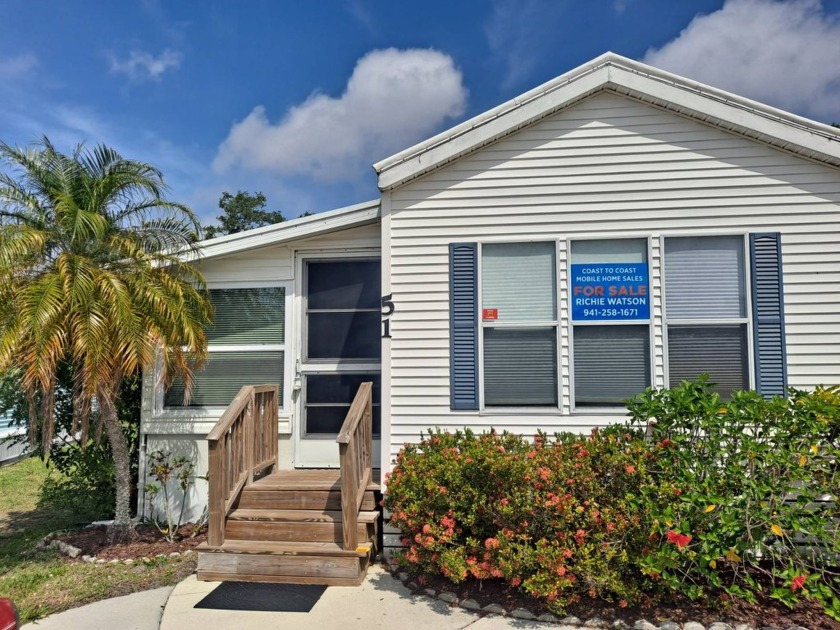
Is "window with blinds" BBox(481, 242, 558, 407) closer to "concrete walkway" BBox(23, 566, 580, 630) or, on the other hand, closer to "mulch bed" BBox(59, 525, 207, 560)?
"concrete walkway" BBox(23, 566, 580, 630)

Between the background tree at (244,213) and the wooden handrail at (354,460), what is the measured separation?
2958cm

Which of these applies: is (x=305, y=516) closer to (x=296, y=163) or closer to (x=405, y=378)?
(x=405, y=378)

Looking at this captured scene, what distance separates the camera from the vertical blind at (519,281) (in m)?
4.89

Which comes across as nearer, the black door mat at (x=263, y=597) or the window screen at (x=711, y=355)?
the black door mat at (x=263, y=597)

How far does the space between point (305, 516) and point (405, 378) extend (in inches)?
58.1

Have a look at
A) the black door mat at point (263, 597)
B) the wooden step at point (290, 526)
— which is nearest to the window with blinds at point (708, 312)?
the wooden step at point (290, 526)

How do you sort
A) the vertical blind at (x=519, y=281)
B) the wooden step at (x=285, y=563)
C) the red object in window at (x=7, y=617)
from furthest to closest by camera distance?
the vertical blind at (x=519, y=281) < the wooden step at (x=285, y=563) < the red object in window at (x=7, y=617)

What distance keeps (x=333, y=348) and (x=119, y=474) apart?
2478 mm

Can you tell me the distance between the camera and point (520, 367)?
4871 millimetres

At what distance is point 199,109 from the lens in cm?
1506

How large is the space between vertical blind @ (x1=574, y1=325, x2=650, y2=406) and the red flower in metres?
1.57

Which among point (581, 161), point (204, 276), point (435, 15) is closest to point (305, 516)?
point (204, 276)

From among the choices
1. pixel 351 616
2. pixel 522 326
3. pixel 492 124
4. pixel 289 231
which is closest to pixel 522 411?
pixel 522 326

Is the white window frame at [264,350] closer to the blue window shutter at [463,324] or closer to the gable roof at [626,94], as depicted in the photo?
the gable roof at [626,94]
